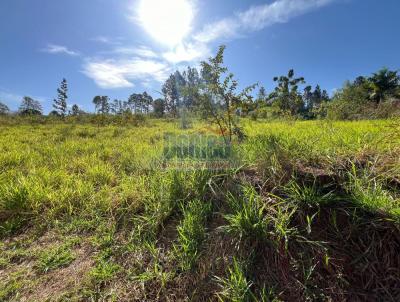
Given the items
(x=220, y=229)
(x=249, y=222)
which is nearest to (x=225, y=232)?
(x=220, y=229)

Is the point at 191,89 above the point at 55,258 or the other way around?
above

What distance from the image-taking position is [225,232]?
73.4 inches

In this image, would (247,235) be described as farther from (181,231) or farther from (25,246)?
(25,246)

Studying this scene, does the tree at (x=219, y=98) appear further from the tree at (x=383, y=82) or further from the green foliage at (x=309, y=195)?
the tree at (x=383, y=82)

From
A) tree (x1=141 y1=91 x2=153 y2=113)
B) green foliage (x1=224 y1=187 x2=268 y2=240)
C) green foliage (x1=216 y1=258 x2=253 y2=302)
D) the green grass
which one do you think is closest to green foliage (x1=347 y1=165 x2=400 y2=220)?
green foliage (x1=224 y1=187 x2=268 y2=240)

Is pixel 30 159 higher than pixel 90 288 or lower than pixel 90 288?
higher

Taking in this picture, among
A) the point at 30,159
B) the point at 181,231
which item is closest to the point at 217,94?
the point at 181,231

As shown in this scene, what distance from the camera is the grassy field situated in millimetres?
1578

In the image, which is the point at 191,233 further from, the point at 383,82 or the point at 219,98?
the point at 383,82

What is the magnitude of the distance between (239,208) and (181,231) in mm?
529

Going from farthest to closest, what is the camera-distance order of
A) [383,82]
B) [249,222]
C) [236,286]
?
1. [383,82]
2. [249,222]
3. [236,286]

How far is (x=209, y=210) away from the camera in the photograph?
2139 millimetres

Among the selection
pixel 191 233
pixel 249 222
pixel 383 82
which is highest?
pixel 383 82

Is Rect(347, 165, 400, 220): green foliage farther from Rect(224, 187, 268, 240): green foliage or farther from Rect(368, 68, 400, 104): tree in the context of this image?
Rect(368, 68, 400, 104): tree
